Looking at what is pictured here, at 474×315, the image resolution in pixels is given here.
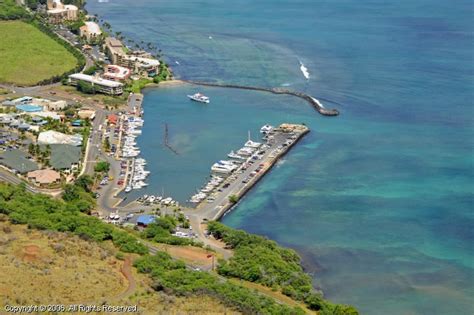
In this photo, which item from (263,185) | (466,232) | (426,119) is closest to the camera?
(466,232)

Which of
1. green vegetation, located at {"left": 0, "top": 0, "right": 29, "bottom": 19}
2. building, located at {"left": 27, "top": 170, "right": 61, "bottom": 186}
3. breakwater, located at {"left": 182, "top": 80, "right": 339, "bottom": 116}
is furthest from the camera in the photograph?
green vegetation, located at {"left": 0, "top": 0, "right": 29, "bottom": 19}

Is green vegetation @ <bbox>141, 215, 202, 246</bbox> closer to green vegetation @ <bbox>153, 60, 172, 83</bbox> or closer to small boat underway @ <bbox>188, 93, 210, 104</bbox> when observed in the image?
small boat underway @ <bbox>188, 93, 210, 104</bbox>

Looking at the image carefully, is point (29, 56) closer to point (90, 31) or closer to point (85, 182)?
point (90, 31)

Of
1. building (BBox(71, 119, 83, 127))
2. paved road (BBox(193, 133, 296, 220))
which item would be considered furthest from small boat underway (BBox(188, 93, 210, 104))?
building (BBox(71, 119, 83, 127))

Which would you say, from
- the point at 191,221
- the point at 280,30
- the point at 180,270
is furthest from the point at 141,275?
the point at 280,30

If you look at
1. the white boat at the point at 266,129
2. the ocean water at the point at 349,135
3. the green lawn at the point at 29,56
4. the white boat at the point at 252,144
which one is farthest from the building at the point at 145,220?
the green lawn at the point at 29,56

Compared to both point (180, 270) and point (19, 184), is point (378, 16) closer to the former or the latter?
point (19, 184)
